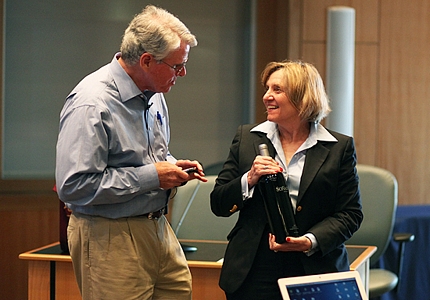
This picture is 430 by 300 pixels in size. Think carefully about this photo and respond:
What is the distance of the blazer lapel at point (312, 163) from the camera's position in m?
2.21

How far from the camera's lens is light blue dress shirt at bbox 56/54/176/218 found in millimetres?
1944

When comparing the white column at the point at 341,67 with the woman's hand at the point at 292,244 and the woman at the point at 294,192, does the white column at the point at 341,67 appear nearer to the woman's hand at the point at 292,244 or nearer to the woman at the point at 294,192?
the woman at the point at 294,192

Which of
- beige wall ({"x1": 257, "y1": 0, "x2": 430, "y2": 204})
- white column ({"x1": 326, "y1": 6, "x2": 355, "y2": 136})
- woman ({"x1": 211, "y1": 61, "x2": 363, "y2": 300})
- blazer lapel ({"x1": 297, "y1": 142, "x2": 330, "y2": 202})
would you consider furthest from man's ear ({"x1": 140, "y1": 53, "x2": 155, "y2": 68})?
beige wall ({"x1": 257, "y1": 0, "x2": 430, "y2": 204})

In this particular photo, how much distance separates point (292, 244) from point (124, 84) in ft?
2.52

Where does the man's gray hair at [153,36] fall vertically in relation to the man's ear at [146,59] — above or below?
above

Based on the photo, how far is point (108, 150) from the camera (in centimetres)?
201

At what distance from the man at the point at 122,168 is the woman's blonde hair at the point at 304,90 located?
→ 15.4 inches

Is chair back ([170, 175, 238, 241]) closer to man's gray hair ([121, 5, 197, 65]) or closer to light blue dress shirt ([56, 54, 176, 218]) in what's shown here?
light blue dress shirt ([56, 54, 176, 218])

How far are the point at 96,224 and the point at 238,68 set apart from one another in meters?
3.45

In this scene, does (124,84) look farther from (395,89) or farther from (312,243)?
(395,89)

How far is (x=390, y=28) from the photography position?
196 inches

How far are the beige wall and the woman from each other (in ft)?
8.78

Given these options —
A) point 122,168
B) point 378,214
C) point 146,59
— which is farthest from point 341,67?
point 122,168

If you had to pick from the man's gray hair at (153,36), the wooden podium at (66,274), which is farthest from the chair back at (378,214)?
the man's gray hair at (153,36)
